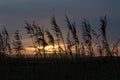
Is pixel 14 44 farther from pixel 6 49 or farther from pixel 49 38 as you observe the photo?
pixel 49 38

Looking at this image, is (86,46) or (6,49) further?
(6,49)

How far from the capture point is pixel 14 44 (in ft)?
58.3
